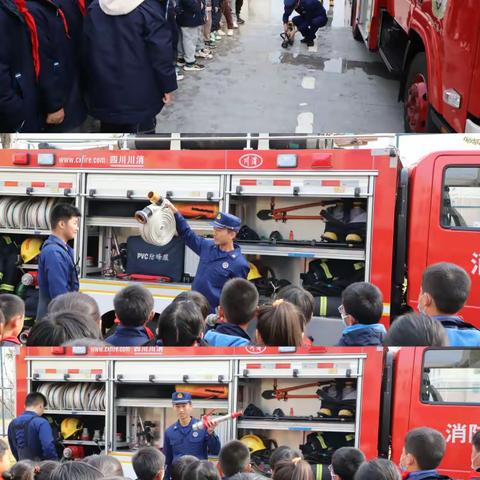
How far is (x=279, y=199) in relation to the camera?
7.30 meters

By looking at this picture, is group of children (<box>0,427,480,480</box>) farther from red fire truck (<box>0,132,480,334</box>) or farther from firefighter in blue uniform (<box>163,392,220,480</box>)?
red fire truck (<box>0,132,480,334</box>)

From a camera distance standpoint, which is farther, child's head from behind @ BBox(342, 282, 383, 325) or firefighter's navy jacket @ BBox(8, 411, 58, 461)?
firefighter's navy jacket @ BBox(8, 411, 58, 461)

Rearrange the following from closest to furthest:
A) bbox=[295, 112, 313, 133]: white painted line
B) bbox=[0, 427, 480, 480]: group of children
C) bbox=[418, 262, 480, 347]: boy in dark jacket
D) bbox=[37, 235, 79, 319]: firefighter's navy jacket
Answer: bbox=[0, 427, 480, 480]: group of children < bbox=[418, 262, 480, 347]: boy in dark jacket < bbox=[37, 235, 79, 319]: firefighter's navy jacket < bbox=[295, 112, 313, 133]: white painted line

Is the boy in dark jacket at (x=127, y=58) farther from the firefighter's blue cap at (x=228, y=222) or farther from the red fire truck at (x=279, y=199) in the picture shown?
the firefighter's blue cap at (x=228, y=222)

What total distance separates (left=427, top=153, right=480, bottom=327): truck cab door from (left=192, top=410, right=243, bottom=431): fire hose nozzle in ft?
6.13

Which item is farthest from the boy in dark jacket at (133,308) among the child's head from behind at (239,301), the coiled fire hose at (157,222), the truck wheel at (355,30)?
the truck wheel at (355,30)

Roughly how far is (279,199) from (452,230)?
1.45 m

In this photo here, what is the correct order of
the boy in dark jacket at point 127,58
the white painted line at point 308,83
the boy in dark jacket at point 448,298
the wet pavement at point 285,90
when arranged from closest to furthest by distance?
the boy in dark jacket at point 448,298 → the boy in dark jacket at point 127,58 → the wet pavement at point 285,90 → the white painted line at point 308,83

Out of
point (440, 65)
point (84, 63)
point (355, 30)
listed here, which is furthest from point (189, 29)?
point (440, 65)

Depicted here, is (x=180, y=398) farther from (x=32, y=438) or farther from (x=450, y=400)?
(x=450, y=400)

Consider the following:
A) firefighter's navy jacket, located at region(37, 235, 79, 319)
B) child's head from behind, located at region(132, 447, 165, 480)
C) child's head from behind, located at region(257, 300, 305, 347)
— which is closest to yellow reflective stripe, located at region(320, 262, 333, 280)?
child's head from behind, located at region(257, 300, 305, 347)

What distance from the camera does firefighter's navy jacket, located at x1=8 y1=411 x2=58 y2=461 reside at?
5.97m

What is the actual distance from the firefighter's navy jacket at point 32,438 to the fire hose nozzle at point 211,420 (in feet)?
3.30

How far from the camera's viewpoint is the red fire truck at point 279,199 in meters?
6.72
